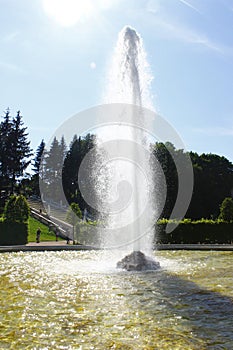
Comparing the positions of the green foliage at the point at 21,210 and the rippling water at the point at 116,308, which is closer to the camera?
the rippling water at the point at 116,308

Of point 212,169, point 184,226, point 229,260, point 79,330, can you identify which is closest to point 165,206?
point 212,169

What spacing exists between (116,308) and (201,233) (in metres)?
20.0

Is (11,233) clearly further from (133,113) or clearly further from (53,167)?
(53,167)

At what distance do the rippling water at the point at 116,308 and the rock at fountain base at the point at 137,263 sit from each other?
53 centimetres

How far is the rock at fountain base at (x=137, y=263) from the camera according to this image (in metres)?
13.6

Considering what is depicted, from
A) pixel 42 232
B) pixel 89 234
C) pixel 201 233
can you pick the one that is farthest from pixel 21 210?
pixel 201 233

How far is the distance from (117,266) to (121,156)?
5.08m

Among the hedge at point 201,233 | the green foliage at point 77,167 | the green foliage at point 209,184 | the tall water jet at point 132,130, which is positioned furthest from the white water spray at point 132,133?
the green foliage at point 77,167

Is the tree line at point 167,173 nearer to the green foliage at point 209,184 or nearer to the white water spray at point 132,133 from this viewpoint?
the green foliage at point 209,184

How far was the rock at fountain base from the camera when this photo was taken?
1364 centimetres

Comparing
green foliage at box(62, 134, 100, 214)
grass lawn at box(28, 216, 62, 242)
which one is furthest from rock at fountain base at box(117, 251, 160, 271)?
green foliage at box(62, 134, 100, 214)

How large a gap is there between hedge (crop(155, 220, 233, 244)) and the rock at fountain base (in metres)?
13.2

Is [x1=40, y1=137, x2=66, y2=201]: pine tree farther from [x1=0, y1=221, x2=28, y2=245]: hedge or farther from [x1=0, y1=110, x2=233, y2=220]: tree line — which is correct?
[x1=0, y1=221, x2=28, y2=245]: hedge

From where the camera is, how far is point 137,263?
1381 cm
